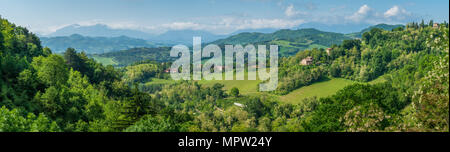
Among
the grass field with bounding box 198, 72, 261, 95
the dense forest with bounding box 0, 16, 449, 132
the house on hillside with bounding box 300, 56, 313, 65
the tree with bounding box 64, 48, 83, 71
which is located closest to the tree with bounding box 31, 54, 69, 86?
the dense forest with bounding box 0, 16, 449, 132

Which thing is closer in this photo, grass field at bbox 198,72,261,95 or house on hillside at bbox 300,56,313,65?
grass field at bbox 198,72,261,95

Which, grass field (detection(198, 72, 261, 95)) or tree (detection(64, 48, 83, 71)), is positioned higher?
tree (detection(64, 48, 83, 71))

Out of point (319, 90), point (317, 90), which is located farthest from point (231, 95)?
point (319, 90)

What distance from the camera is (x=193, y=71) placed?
147m

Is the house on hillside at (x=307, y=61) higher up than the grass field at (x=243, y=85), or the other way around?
the house on hillside at (x=307, y=61)

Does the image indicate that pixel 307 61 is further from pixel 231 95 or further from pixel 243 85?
pixel 231 95

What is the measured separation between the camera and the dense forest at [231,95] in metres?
16.2

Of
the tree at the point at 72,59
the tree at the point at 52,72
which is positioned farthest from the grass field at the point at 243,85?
the tree at the point at 52,72

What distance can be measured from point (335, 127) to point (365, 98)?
6.08m

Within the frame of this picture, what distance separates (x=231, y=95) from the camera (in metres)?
97.7

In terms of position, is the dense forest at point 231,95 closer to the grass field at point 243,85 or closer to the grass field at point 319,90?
the grass field at point 319,90

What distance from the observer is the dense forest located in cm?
1622

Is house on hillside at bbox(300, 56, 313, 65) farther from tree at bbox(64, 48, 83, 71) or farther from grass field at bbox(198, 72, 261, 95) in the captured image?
tree at bbox(64, 48, 83, 71)
